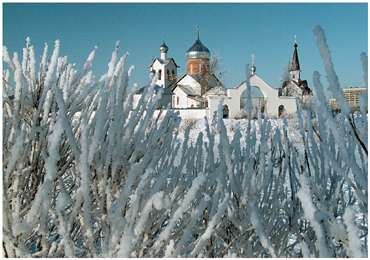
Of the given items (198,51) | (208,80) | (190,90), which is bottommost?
(190,90)

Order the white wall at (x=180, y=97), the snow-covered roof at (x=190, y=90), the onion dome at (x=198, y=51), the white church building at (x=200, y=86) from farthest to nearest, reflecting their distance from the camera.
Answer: the onion dome at (x=198, y=51)
the snow-covered roof at (x=190, y=90)
the white wall at (x=180, y=97)
the white church building at (x=200, y=86)

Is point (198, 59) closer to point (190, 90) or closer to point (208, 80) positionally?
point (208, 80)

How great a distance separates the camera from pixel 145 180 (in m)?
1.60

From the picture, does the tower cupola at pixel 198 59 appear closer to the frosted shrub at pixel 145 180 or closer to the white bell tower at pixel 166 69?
Result: the white bell tower at pixel 166 69

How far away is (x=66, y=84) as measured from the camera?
259cm

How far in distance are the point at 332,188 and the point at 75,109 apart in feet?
5.08

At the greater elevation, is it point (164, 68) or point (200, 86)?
point (164, 68)

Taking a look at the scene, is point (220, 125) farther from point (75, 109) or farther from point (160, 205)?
point (75, 109)

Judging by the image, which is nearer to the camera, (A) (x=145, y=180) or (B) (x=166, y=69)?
(A) (x=145, y=180)

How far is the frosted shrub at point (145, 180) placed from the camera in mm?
1551

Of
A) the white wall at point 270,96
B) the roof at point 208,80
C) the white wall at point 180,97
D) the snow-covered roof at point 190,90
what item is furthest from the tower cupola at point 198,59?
the white wall at point 270,96

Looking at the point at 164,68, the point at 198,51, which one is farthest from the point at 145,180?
the point at 198,51

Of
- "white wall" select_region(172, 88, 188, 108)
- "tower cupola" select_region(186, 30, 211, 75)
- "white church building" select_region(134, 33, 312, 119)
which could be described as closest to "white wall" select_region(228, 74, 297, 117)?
"white church building" select_region(134, 33, 312, 119)

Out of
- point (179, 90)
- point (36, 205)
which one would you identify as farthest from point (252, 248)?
point (179, 90)
